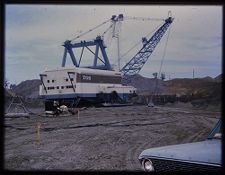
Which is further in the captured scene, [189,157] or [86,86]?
[86,86]

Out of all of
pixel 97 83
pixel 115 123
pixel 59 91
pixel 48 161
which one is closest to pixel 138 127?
pixel 115 123

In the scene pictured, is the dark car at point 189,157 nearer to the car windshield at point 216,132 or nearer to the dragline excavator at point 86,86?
the car windshield at point 216,132

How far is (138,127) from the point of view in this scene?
8.66m

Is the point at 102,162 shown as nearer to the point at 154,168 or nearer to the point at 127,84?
the point at 154,168

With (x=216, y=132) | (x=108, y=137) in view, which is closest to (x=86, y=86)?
(x=108, y=137)

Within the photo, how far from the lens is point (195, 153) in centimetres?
374

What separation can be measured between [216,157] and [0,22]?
229 centimetres

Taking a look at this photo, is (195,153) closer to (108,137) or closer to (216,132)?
(216,132)

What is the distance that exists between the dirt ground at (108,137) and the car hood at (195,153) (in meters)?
1.28

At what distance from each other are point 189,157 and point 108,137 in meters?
5.52

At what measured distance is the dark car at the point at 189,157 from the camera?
11.4 ft

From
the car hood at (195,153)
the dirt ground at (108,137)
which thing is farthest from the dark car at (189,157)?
the dirt ground at (108,137)

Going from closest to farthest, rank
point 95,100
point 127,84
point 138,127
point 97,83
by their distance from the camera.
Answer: point 138,127 < point 127,84 < point 95,100 < point 97,83

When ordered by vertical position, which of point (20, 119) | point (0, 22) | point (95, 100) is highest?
point (0, 22)
